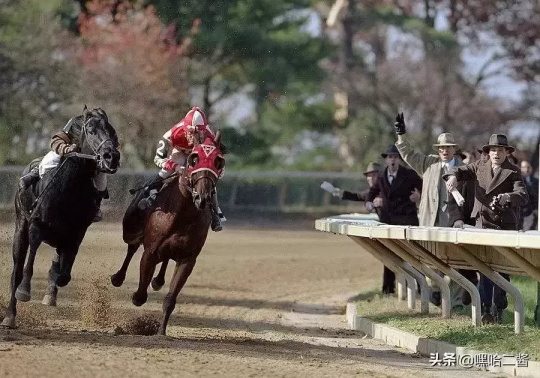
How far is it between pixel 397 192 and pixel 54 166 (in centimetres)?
424

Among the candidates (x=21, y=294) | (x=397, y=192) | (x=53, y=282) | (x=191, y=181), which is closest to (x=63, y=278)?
(x=53, y=282)

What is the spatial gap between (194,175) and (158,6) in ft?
72.4

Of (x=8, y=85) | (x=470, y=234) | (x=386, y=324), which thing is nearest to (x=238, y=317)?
(x=386, y=324)

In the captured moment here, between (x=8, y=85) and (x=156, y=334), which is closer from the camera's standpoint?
(x=156, y=334)

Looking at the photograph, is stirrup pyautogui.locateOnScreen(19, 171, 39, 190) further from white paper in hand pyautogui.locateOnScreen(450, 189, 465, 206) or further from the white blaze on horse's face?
white paper in hand pyautogui.locateOnScreen(450, 189, 465, 206)

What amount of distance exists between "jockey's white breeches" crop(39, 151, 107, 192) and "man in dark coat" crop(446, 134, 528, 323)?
2.90m

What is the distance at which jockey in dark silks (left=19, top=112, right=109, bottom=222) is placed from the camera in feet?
36.7

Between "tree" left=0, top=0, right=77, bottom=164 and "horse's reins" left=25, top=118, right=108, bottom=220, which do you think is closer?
"horse's reins" left=25, top=118, right=108, bottom=220

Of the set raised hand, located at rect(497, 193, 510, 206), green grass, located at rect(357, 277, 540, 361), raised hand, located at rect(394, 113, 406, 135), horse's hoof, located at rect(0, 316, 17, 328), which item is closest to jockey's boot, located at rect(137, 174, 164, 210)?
horse's hoof, located at rect(0, 316, 17, 328)

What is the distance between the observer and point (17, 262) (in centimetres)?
1114

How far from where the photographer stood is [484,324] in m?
11.3

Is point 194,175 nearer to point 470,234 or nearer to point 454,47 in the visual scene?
point 470,234

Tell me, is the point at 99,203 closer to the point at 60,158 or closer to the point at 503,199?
the point at 60,158

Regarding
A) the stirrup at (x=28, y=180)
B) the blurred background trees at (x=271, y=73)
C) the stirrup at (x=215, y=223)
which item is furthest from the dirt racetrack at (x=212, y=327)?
the blurred background trees at (x=271, y=73)
